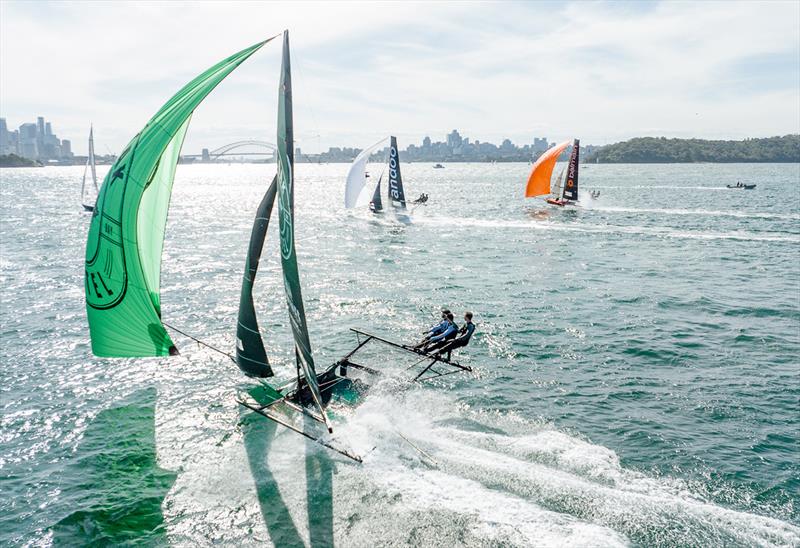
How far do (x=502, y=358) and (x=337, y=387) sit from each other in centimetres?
722

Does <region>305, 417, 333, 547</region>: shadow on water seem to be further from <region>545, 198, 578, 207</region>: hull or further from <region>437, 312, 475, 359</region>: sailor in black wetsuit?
<region>545, 198, 578, 207</region>: hull

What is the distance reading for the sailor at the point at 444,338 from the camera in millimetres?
18281

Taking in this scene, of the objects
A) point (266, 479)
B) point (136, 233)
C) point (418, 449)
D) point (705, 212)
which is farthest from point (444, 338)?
point (705, 212)

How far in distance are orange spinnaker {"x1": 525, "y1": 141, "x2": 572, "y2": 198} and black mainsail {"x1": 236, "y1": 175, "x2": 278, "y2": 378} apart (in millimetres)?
58149

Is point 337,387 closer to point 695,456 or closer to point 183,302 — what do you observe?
point 695,456

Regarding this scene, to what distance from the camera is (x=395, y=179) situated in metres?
60.9

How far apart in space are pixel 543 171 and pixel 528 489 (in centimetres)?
6154

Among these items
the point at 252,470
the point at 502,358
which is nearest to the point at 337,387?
the point at 252,470

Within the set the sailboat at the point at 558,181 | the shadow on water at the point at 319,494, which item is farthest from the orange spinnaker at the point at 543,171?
the shadow on water at the point at 319,494

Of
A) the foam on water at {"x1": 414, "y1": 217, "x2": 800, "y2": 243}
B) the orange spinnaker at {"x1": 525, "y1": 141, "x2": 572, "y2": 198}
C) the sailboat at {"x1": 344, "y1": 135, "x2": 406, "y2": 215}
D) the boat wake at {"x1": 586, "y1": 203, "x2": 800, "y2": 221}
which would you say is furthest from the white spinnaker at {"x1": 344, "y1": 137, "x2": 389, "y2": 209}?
the boat wake at {"x1": 586, "y1": 203, "x2": 800, "y2": 221}

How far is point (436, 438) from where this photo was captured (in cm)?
1430

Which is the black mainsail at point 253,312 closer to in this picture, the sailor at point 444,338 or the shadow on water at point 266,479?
the shadow on water at point 266,479

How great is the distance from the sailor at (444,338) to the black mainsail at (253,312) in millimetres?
5935

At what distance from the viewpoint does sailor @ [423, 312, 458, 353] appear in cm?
1828
